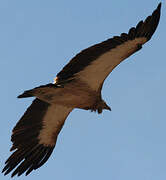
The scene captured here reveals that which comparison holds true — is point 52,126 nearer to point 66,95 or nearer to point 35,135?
point 35,135

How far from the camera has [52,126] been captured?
14.2 metres

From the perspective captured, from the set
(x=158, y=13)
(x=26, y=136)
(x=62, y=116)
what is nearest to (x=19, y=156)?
(x=26, y=136)

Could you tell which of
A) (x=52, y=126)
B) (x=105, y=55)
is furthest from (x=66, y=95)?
(x=52, y=126)

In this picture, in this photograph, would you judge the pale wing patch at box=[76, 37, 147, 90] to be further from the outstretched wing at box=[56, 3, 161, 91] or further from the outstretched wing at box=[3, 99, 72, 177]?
the outstretched wing at box=[3, 99, 72, 177]

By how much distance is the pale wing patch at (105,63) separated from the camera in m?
11.6

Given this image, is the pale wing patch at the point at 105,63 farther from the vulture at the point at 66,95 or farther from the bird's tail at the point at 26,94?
the bird's tail at the point at 26,94

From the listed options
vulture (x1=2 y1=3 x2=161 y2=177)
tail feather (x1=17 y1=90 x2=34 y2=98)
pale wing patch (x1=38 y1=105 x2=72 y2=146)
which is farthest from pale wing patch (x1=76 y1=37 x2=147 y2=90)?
pale wing patch (x1=38 y1=105 x2=72 y2=146)

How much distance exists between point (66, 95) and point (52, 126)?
1.92 metres

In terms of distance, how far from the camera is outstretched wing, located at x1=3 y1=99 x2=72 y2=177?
1357 cm

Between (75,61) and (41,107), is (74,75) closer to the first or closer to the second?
(75,61)

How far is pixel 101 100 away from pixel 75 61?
1.58 meters

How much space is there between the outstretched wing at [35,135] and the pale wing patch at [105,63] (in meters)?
1.77

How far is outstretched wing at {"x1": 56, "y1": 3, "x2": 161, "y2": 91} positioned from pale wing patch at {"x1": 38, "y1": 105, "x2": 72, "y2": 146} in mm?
1767

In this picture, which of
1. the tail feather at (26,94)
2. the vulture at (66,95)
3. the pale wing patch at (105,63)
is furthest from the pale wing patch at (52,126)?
the tail feather at (26,94)
